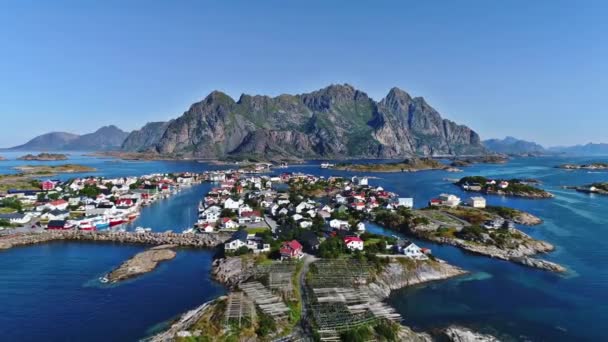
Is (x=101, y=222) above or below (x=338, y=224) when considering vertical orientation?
below

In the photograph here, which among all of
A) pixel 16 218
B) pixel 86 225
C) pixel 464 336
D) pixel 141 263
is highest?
pixel 16 218

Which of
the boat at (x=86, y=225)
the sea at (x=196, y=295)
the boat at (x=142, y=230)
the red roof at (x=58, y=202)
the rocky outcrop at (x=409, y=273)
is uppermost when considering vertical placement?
the red roof at (x=58, y=202)

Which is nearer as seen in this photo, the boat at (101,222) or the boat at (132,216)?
the boat at (101,222)

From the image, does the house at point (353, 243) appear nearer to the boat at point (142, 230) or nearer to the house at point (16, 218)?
the boat at point (142, 230)

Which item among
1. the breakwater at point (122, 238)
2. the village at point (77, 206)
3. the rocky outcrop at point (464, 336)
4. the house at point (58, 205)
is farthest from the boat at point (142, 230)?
the rocky outcrop at point (464, 336)

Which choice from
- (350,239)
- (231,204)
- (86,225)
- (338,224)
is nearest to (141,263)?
(86,225)

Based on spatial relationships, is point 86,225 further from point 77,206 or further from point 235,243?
point 235,243
